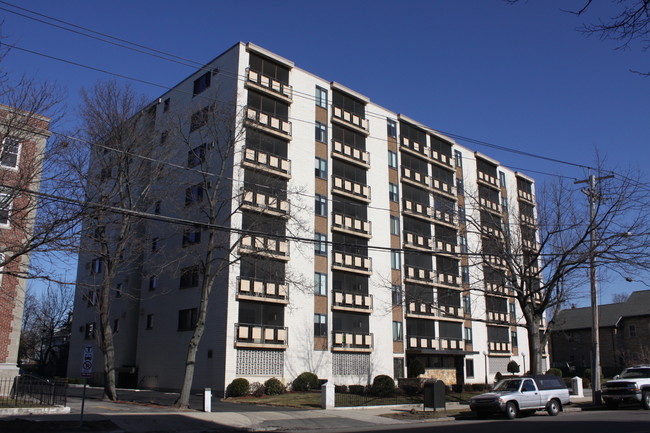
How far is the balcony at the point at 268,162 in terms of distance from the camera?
36.8m

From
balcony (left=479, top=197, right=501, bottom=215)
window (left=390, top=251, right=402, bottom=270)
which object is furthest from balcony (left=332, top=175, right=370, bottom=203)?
balcony (left=479, top=197, right=501, bottom=215)

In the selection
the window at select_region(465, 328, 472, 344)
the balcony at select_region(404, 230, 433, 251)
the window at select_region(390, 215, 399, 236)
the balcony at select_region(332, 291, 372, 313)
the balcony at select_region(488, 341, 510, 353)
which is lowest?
the balcony at select_region(488, 341, 510, 353)

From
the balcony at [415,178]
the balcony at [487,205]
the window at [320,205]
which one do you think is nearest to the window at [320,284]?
the window at [320,205]

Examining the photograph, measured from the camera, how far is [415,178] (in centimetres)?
5019

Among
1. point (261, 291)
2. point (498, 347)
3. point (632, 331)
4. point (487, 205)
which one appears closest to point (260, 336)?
point (261, 291)

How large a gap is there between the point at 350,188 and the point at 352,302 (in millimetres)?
8570

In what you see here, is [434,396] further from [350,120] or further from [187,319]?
[350,120]

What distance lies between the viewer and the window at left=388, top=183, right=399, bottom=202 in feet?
155

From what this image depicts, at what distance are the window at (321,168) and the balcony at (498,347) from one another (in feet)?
80.5

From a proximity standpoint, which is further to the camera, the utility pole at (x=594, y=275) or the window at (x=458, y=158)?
the window at (x=458, y=158)

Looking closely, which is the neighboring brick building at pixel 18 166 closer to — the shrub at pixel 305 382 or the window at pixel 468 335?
the shrub at pixel 305 382

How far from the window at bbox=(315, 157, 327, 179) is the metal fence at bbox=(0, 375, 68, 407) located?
2283cm

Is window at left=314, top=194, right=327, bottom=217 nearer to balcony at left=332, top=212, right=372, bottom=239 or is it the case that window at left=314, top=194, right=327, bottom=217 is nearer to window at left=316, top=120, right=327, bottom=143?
balcony at left=332, top=212, right=372, bottom=239

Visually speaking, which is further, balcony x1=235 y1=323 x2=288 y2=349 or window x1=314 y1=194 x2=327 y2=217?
window x1=314 y1=194 x2=327 y2=217
